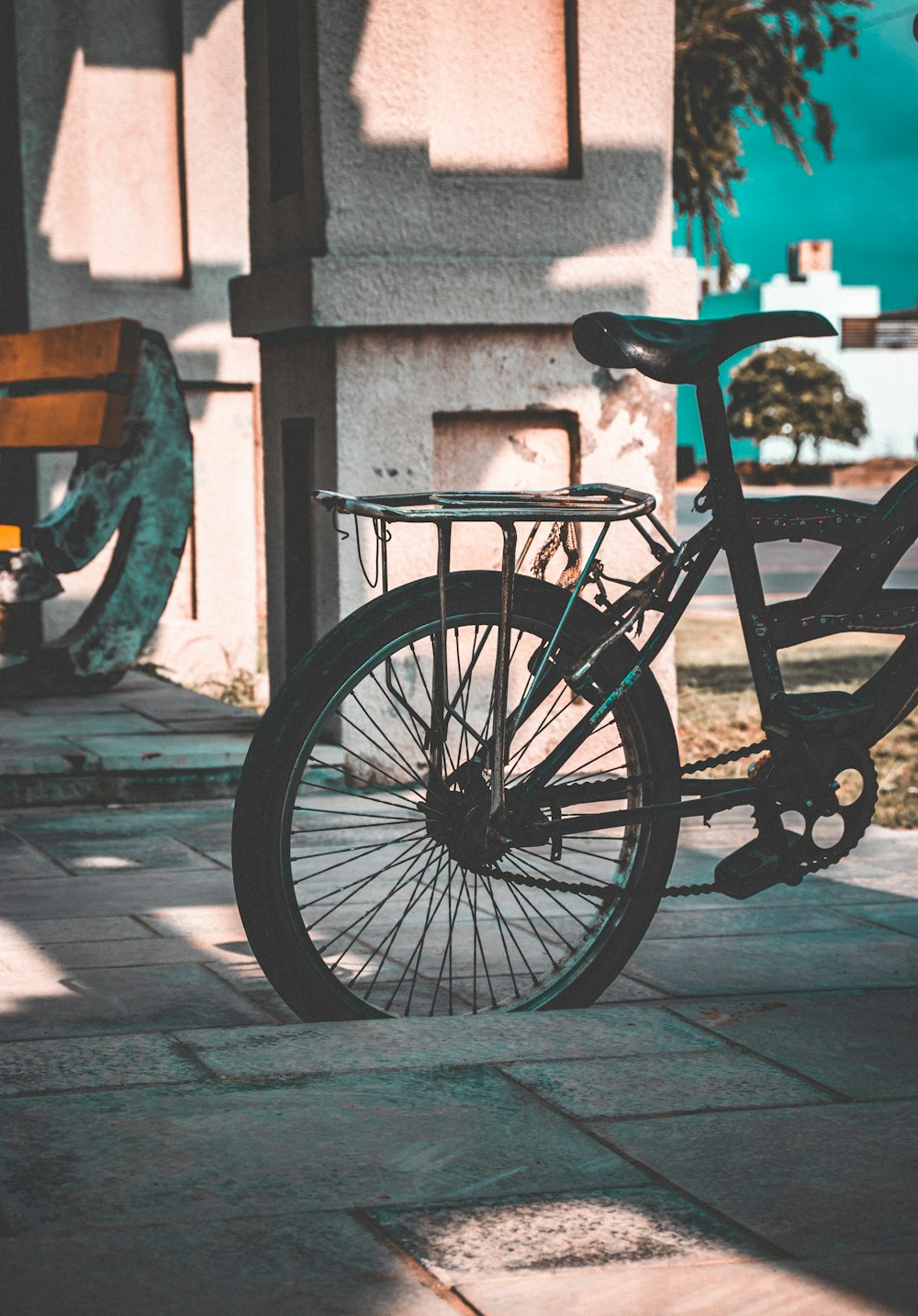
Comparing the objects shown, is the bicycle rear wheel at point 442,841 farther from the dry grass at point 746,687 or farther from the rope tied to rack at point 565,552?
the dry grass at point 746,687

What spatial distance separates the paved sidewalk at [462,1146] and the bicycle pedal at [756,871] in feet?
0.71

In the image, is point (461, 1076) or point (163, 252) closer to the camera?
point (461, 1076)

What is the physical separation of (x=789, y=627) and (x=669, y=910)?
1186mm

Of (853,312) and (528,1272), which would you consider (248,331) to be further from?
(853,312)

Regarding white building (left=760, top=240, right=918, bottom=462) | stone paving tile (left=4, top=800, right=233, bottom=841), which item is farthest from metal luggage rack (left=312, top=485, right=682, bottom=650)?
white building (left=760, top=240, right=918, bottom=462)

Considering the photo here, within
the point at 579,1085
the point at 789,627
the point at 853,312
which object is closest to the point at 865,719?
the point at 789,627

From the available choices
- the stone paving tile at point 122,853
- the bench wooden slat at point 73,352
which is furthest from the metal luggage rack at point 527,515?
the bench wooden slat at point 73,352

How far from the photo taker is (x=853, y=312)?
81.9 meters

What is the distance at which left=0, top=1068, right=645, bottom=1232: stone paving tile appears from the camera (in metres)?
2.19

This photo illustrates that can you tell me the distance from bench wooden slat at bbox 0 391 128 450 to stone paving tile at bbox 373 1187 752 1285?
→ 16.1 feet

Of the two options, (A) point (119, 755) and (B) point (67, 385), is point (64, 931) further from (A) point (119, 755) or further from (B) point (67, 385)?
(B) point (67, 385)

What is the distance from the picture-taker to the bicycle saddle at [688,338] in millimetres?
3125

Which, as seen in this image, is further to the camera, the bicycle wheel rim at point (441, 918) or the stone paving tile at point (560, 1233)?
the bicycle wheel rim at point (441, 918)

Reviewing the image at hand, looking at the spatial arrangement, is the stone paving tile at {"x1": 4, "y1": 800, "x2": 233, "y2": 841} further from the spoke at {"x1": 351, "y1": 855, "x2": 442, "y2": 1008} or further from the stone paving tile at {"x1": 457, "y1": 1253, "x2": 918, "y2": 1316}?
the stone paving tile at {"x1": 457, "y1": 1253, "x2": 918, "y2": 1316}
